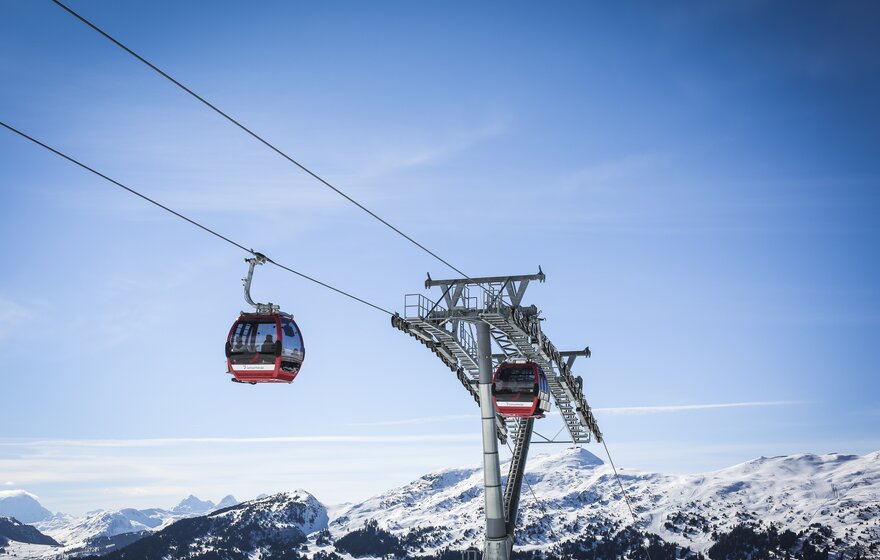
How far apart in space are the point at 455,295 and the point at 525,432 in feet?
54.0

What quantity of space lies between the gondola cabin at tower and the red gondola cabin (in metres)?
12.9

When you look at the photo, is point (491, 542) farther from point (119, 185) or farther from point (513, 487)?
point (119, 185)

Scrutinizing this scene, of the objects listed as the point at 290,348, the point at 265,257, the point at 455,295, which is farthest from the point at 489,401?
the point at 265,257

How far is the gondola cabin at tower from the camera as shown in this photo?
34.2 meters

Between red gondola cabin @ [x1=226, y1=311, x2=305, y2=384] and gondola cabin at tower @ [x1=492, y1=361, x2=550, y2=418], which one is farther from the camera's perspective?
gondola cabin at tower @ [x1=492, y1=361, x2=550, y2=418]

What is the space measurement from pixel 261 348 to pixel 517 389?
567 inches

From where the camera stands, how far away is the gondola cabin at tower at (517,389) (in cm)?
3419

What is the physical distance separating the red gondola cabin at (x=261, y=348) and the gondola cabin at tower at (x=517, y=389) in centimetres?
1289

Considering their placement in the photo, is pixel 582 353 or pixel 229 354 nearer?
pixel 229 354

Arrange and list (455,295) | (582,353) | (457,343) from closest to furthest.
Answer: (455,295), (457,343), (582,353)

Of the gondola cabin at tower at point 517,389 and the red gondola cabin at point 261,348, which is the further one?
the gondola cabin at tower at point 517,389

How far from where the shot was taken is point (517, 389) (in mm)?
34250

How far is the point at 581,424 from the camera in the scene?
163 feet

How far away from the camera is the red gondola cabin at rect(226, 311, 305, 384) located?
2328 cm
